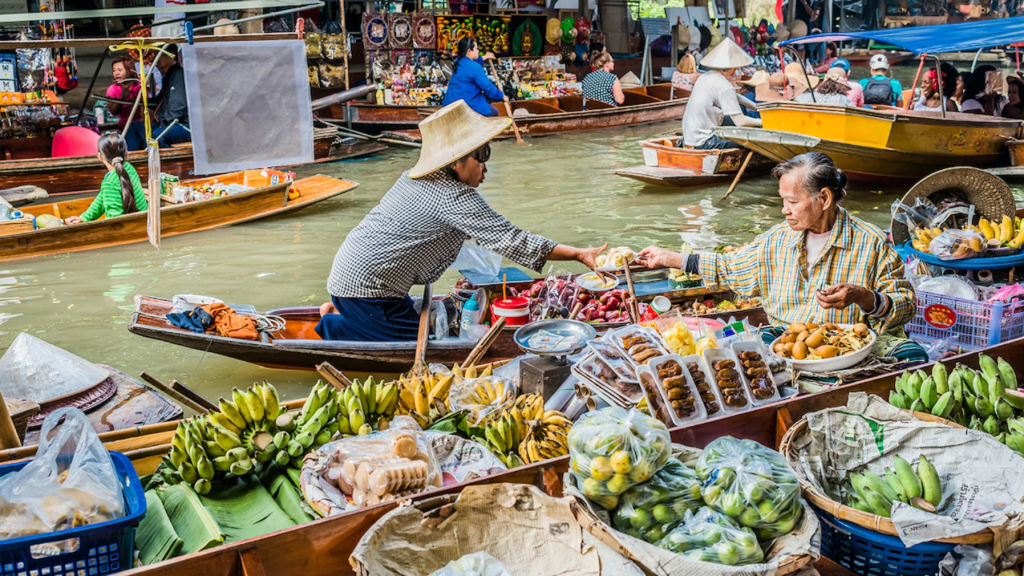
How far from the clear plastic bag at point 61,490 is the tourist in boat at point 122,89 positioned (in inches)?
380

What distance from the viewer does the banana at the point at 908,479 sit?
2.20m

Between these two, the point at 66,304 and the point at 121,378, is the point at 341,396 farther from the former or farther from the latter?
the point at 66,304

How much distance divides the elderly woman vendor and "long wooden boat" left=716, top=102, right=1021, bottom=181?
5.58 m

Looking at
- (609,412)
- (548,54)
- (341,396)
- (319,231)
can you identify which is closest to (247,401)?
(341,396)

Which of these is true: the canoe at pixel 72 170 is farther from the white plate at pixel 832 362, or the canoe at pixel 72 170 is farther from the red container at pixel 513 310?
the white plate at pixel 832 362

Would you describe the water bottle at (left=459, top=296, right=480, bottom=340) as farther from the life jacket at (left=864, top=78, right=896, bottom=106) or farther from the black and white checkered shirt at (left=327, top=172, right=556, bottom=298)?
the life jacket at (left=864, top=78, right=896, bottom=106)

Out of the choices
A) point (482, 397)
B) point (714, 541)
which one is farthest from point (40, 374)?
point (714, 541)

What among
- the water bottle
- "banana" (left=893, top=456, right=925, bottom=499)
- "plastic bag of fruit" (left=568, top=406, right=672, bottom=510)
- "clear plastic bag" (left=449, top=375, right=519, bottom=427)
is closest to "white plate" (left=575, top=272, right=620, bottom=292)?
the water bottle

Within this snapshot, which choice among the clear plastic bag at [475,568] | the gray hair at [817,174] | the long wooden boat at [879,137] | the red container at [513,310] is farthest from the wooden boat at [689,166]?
the clear plastic bag at [475,568]

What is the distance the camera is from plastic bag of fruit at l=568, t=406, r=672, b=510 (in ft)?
6.57

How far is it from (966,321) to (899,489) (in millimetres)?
1965

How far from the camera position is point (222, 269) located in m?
7.76

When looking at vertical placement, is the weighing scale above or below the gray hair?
below

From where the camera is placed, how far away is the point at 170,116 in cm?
1051
